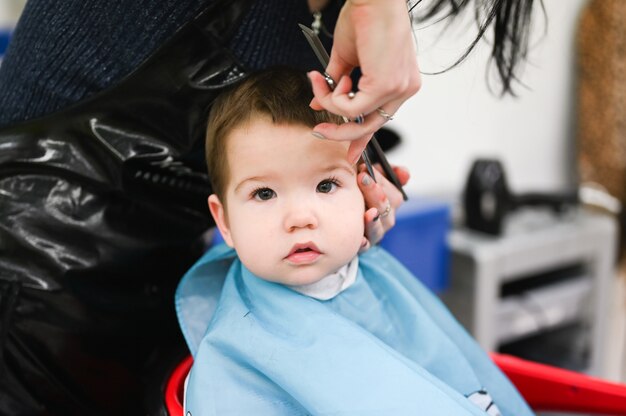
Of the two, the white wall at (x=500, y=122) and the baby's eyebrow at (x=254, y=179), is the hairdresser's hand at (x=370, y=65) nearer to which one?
the baby's eyebrow at (x=254, y=179)

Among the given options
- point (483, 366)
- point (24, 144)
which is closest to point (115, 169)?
point (24, 144)

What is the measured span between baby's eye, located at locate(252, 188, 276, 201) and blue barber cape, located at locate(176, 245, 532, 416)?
0.11 meters

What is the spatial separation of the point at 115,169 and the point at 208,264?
177 millimetres

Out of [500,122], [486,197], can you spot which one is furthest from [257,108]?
[500,122]

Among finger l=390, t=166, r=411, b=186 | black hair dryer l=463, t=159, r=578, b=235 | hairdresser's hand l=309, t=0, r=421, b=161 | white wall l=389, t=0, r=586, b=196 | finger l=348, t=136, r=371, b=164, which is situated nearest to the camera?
hairdresser's hand l=309, t=0, r=421, b=161

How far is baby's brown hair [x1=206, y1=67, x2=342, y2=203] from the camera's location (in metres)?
0.75

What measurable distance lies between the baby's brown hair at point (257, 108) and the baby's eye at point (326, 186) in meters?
0.06

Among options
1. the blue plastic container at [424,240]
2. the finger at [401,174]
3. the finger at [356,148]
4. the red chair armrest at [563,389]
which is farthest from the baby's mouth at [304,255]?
the blue plastic container at [424,240]

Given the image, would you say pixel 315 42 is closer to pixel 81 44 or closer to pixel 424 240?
pixel 81 44

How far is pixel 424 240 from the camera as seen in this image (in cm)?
173

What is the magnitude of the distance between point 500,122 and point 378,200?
1612 millimetres

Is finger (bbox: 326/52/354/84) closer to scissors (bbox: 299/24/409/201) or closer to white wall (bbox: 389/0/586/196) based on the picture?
scissors (bbox: 299/24/409/201)

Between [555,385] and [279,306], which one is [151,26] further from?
[555,385]

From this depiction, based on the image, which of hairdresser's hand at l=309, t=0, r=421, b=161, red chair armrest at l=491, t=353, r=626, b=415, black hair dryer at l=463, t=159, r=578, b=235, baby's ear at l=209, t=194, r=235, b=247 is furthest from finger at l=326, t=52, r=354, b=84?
black hair dryer at l=463, t=159, r=578, b=235
